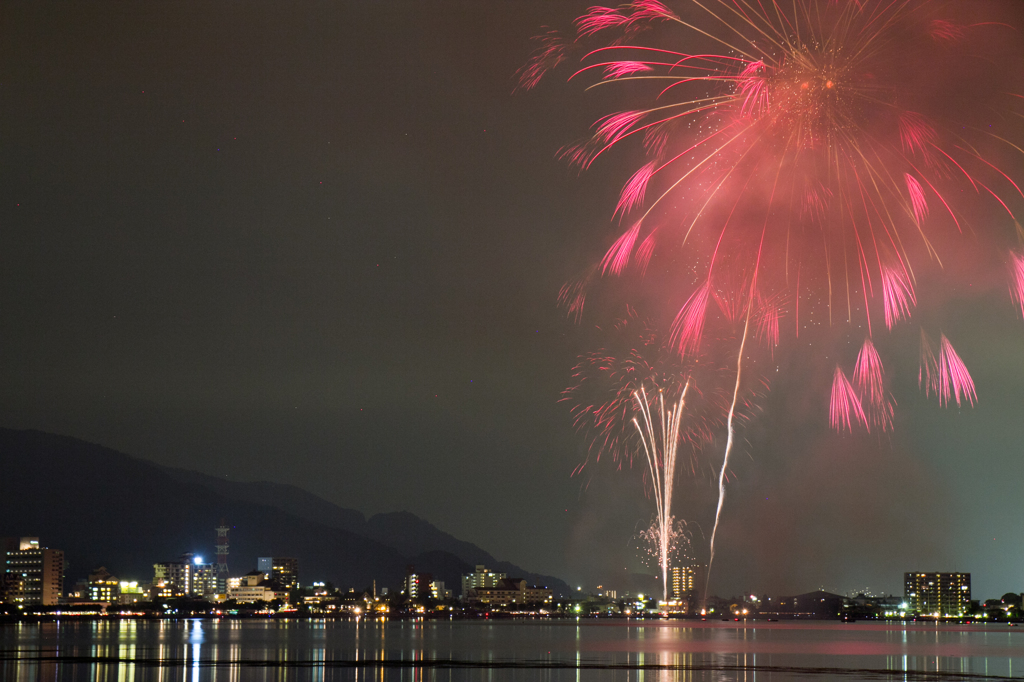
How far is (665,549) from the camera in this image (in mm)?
67688

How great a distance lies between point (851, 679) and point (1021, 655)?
27.5 meters

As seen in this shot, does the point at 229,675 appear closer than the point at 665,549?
Yes

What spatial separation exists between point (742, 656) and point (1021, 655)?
17801 millimetres

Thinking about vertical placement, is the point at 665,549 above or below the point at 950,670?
above

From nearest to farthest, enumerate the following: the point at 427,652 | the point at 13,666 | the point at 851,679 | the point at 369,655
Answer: the point at 851,679 < the point at 13,666 < the point at 369,655 < the point at 427,652

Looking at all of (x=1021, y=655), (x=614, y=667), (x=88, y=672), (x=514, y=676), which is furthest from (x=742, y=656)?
(x=88, y=672)

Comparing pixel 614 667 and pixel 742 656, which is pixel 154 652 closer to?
pixel 614 667

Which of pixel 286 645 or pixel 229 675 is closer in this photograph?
pixel 229 675

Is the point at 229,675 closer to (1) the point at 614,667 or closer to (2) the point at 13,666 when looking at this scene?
(2) the point at 13,666

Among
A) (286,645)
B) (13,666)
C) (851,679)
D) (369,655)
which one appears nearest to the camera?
(851,679)

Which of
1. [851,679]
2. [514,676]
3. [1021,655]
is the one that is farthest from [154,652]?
[1021,655]

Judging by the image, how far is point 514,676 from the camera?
1769 inches

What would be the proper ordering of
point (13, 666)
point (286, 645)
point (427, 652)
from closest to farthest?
point (13, 666) < point (427, 652) < point (286, 645)

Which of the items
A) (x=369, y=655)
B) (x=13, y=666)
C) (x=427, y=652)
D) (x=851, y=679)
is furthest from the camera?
(x=427, y=652)
